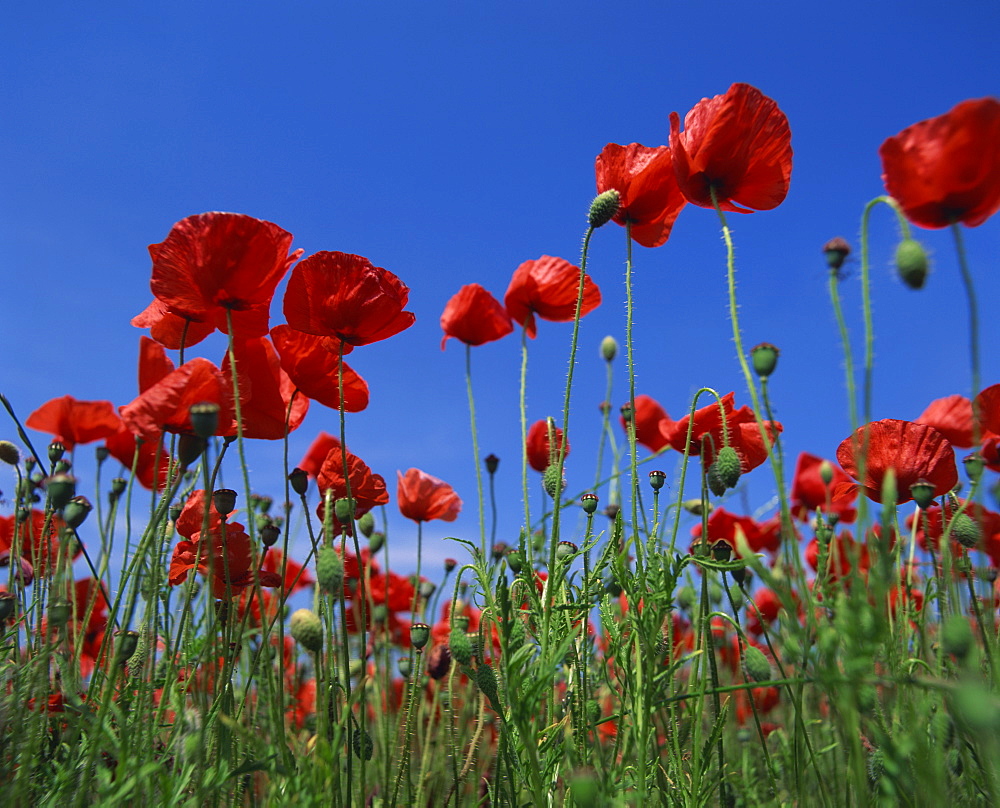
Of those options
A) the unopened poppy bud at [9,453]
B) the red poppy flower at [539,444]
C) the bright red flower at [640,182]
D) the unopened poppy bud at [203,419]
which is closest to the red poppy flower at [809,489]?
the red poppy flower at [539,444]

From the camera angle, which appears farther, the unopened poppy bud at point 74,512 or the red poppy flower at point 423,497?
the red poppy flower at point 423,497

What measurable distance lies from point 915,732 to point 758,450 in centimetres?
122

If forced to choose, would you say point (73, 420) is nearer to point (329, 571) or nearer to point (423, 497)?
point (423, 497)

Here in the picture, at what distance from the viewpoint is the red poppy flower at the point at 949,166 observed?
42.3 inches

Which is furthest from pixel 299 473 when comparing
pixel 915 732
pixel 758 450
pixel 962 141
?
pixel 962 141

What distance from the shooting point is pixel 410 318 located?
75.2 inches

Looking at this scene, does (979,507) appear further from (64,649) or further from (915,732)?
(64,649)

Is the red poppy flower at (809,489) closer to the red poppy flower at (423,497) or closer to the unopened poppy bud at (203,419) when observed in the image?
the red poppy flower at (423,497)

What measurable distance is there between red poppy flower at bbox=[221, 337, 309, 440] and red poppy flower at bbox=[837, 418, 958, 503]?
1484 millimetres

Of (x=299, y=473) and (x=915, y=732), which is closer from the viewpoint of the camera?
(x=915, y=732)

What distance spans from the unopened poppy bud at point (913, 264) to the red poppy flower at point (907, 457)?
817 mm

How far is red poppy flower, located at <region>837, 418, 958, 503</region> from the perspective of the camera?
179cm

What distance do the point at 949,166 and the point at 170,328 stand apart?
1.94 metres

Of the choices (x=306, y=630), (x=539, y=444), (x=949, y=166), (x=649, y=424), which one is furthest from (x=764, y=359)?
(x=649, y=424)
